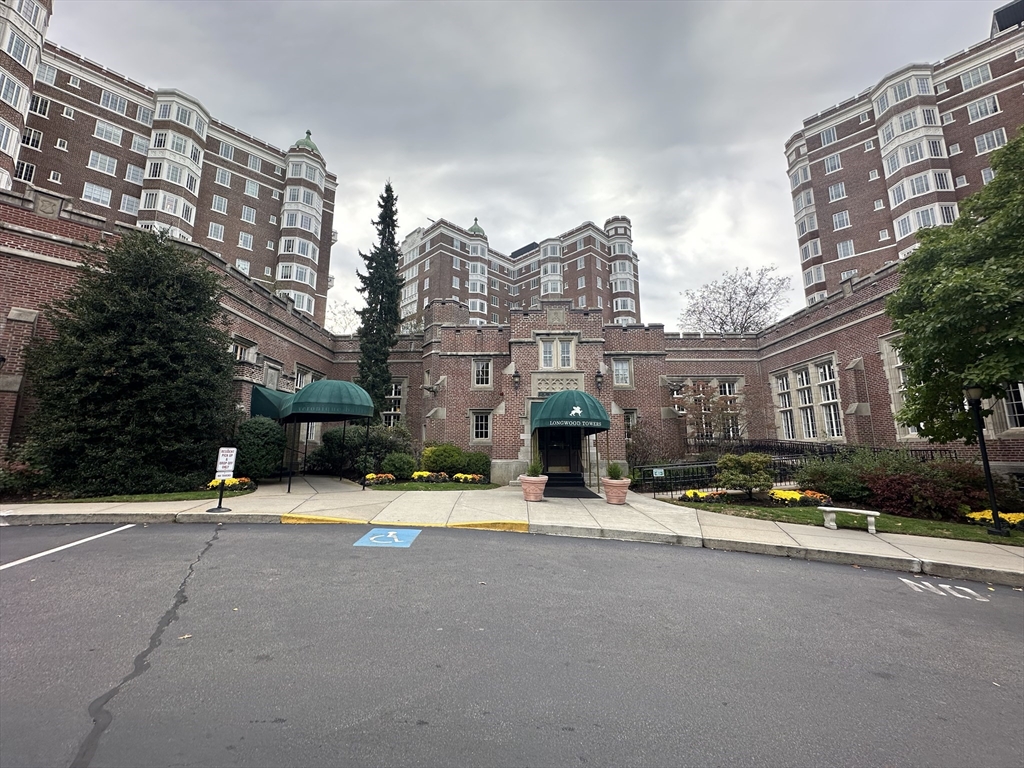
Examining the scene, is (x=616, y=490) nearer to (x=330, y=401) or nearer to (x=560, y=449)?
(x=560, y=449)

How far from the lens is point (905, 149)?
1318 inches

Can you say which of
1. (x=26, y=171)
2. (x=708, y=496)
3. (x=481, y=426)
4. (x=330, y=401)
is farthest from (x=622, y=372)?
(x=26, y=171)

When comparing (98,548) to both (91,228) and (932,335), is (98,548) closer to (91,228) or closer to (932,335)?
(91,228)

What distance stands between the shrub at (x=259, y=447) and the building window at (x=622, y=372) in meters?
14.9

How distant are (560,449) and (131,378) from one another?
49.5 ft

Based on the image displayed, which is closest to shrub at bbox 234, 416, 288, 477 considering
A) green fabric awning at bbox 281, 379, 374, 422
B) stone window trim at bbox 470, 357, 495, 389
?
green fabric awning at bbox 281, 379, 374, 422

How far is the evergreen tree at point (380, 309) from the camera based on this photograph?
23.5 metres

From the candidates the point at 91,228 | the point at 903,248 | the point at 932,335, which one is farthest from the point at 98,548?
the point at 903,248

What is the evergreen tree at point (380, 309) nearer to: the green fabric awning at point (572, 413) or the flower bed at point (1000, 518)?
the green fabric awning at point (572, 413)

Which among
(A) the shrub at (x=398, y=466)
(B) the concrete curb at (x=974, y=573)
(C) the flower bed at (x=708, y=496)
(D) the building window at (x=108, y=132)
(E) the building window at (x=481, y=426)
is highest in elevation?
(D) the building window at (x=108, y=132)

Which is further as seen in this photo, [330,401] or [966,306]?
[330,401]

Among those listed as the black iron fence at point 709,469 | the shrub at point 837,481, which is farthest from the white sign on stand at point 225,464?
the shrub at point 837,481

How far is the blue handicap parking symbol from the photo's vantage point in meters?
7.19

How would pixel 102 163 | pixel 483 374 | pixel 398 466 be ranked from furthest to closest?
1. pixel 102 163
2. pixel 483 374
3. pixel 398 466
